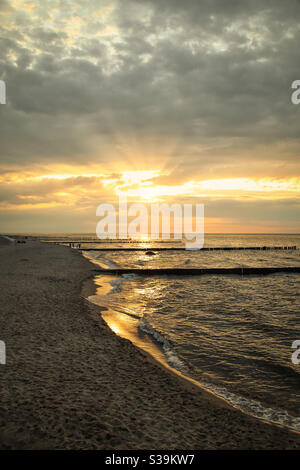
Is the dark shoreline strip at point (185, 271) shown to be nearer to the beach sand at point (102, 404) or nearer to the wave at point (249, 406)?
the beach sand at point (102, 404)

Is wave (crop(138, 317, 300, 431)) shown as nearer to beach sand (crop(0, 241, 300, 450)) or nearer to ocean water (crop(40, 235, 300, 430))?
ocean water (crop(40, 235, 300, 430))

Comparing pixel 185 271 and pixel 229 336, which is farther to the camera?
pixel 185 271

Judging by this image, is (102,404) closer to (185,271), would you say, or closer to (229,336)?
(229,336)

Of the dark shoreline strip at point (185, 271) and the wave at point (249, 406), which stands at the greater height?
the wave at point (249, 406)

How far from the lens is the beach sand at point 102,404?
198 inches

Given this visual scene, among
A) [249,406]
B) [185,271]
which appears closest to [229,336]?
[249,406]

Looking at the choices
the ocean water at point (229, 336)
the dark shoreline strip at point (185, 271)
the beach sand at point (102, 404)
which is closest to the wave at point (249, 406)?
the ocean water at point (229, 336)

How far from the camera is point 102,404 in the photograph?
6.18 metres

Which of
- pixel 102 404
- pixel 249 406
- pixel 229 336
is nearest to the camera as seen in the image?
pixel 102 404

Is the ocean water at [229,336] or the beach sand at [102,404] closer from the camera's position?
the beach sand at [102,404]

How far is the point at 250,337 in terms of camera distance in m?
13.6

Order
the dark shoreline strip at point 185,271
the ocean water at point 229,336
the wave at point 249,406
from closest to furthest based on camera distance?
the wave at point 249,406
the ocean water at point 229,336
the dark shoreline strip at point 185,271

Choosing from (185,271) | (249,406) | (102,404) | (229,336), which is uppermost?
(102,404)

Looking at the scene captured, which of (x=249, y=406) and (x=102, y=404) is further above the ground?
(x=102, y=404)
